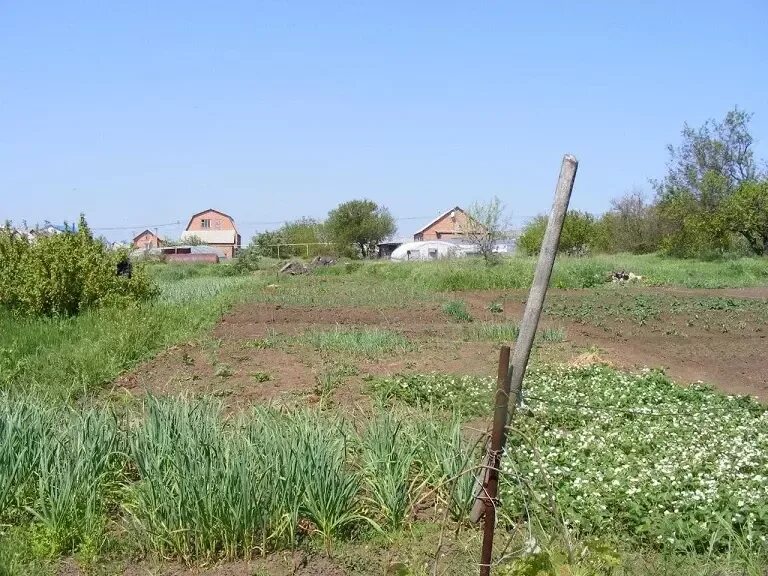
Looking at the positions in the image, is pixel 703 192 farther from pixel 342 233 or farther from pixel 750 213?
pixel 342 233

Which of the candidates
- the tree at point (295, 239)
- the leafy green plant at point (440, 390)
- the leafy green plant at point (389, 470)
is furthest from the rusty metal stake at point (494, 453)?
the tree at point (295, 239)

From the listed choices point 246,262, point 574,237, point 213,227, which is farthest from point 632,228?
point 213,227

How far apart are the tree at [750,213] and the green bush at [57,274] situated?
105 feet

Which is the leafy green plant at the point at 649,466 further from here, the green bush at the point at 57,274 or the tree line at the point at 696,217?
the tree line at the point at 696,217

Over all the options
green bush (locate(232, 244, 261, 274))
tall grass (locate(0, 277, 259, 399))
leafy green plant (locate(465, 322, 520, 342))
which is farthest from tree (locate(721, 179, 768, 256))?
tall grass (locate(0, 277, 259, 399))

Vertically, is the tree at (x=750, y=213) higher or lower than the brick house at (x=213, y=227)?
lower

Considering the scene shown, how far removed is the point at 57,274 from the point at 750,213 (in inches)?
1321

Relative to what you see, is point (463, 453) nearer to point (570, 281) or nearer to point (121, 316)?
point (121, 316)

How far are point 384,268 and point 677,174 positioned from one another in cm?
2205

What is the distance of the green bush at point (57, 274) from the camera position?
51.9ft

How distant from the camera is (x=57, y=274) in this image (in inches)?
626

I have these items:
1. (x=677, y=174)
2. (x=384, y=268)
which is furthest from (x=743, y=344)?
(x=677, y=174)

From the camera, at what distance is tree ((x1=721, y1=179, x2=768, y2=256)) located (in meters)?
38.8

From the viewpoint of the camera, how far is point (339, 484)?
449 centimetres
